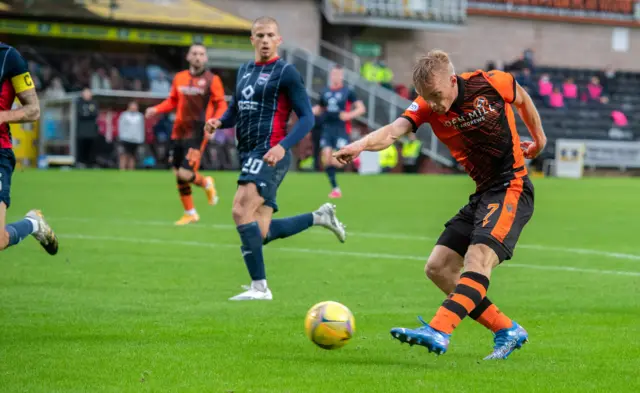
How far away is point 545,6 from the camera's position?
50656 mm

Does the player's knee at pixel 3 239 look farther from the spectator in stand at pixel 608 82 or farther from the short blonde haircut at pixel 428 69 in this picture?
the spectator in stand at pixel 608 82

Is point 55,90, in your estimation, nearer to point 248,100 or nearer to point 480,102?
point 248,100

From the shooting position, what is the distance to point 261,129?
994 cm

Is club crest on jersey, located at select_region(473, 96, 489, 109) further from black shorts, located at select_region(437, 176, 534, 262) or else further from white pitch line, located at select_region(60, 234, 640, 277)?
white pitch line, located at select_region(60, 234, 640, 277)

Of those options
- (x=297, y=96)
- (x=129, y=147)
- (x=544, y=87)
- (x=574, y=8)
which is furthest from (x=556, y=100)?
(x=297, y=96)

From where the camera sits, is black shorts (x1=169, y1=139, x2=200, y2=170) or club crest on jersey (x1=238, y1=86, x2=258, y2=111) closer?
club crest on jersey (x1=238, y1=86, x2=258, y2=111)

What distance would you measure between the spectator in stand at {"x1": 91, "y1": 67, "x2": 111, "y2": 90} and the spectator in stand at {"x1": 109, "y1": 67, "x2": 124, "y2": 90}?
0.17 meters

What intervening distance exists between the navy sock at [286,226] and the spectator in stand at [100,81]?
2613cm

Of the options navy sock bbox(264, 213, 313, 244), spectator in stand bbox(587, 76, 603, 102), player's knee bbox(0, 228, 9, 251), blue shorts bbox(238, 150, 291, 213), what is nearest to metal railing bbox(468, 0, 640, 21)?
spectator in stand bbox(587, 76, 603, 102)

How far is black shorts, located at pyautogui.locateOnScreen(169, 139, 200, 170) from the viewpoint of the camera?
16766 millimetres

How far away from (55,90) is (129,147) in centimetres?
290

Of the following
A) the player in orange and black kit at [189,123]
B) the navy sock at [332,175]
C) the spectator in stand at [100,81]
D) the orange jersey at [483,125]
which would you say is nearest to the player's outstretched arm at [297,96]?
Result: the orange jersey at [483,125]

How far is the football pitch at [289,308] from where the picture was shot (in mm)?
6285

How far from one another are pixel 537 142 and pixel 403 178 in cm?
2523
